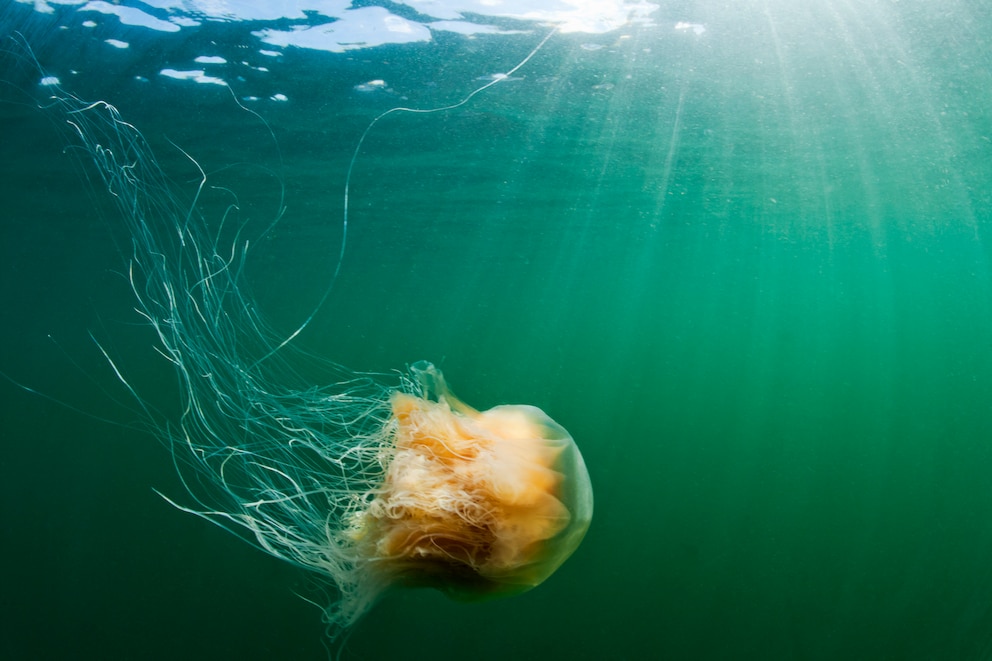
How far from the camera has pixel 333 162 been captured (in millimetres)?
10023

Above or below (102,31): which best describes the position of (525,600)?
below

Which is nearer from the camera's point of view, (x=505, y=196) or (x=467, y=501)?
(x=467, y=501)

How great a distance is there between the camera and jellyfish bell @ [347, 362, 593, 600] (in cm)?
239

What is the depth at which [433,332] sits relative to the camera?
3478 cm

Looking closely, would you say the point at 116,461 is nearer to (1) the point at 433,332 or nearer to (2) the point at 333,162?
(1) the point at 433,332

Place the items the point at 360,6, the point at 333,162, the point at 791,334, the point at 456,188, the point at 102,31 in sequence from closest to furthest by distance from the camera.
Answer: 1. the point at 360,6
2. the point at 102,31
3. the point at 333,162
4. the point at 456,188
5. the point at 791,334

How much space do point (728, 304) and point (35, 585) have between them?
27.3m

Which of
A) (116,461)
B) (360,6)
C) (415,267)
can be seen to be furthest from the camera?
(116,461)

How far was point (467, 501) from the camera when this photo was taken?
2.39m

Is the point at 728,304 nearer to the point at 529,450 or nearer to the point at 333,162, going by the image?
the point at 333,162

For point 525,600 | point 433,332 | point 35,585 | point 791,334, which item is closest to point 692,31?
point 525,600

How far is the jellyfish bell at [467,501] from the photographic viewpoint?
7.86ft

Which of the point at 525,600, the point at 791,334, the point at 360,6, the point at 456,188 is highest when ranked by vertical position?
the point at 360,6

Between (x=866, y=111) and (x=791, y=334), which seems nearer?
(x=866, y=111)
